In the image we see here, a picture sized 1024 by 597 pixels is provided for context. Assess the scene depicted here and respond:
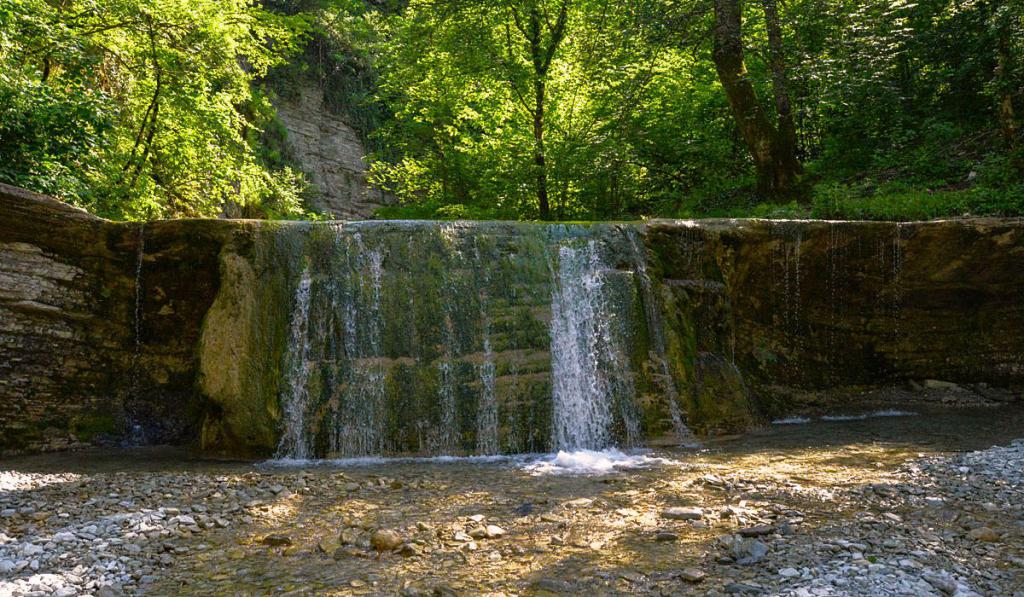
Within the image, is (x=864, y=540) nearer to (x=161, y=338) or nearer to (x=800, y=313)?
(x=800, y=313)

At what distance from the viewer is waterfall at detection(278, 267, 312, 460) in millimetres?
7609

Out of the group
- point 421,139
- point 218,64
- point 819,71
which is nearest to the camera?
point 819,71

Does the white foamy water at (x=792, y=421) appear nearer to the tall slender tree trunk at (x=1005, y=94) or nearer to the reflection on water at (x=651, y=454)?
the reflection on water at (x=651, y=454)

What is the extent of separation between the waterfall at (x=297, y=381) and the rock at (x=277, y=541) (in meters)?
3.15

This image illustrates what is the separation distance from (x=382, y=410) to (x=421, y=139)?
36.9 ft

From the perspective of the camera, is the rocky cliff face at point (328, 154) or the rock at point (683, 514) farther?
the rocky cliff face at point (328, 154)

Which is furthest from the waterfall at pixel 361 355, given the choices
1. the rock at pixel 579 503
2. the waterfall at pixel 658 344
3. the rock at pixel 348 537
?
the waterfall at pixel 658 344

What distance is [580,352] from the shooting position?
334 inches

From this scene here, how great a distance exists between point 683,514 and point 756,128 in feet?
34.5

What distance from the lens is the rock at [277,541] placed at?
4.48m

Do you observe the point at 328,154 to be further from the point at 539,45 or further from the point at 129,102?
the point at 129,102

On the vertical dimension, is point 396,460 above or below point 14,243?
below

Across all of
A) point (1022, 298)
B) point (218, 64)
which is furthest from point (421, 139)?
point (1022, 298)

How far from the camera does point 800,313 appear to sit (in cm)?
1012
